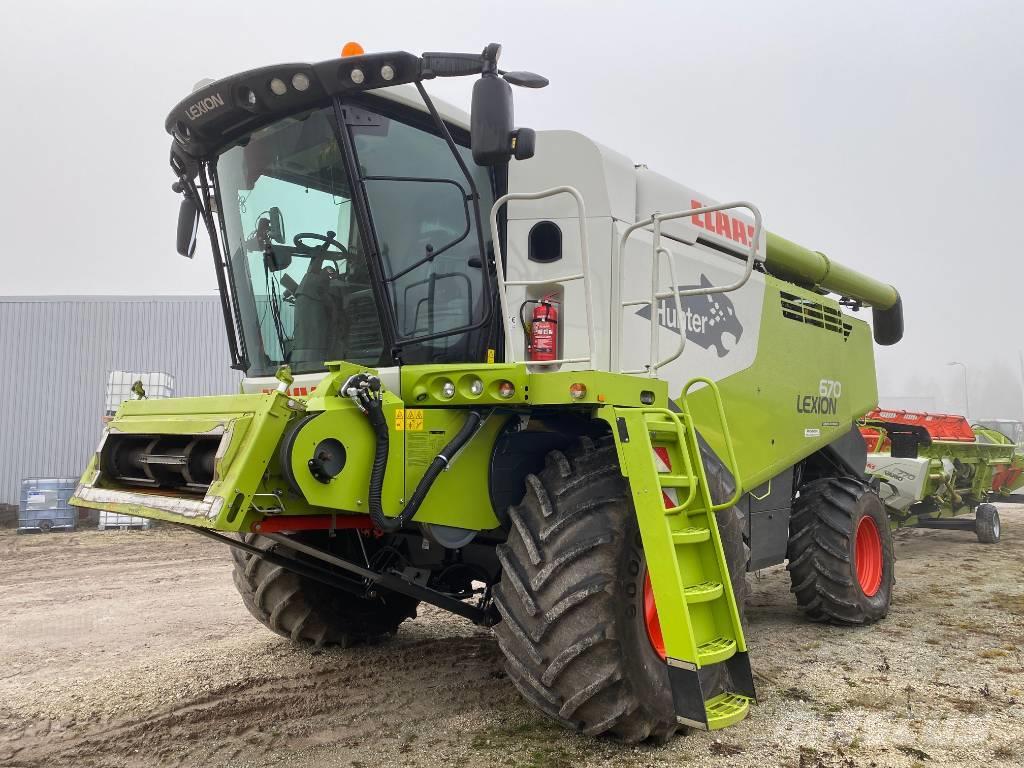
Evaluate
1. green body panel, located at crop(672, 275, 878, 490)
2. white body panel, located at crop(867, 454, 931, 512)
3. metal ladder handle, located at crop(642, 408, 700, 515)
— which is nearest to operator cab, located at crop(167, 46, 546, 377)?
metal ladder handle, located at crop(642, 408, 700, 515)

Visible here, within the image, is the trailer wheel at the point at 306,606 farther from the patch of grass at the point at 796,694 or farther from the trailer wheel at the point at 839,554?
the trailer wheel at the point at 839,554

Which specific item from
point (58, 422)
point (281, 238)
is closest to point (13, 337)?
point (58, 422)

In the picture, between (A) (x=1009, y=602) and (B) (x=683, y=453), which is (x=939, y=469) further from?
(B) (x=683, y=453)

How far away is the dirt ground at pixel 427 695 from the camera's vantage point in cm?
353

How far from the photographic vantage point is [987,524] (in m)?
11.2

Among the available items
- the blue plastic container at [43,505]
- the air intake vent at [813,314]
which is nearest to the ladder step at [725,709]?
the air intake vent at [813,314]

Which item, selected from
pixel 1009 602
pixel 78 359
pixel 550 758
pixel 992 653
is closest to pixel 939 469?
pixel 1009 602

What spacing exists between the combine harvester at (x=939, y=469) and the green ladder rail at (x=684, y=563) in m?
6.67

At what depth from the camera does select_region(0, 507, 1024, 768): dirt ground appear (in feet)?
11.6

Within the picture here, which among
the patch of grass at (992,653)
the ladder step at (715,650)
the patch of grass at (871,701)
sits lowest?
the patch of grass at (992,653)

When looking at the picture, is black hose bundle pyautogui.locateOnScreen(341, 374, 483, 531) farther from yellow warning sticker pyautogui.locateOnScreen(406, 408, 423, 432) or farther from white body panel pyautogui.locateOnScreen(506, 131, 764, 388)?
white body panel pyautogui.locateOnScreen(506, 131, 764, 388)

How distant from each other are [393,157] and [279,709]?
107 inches

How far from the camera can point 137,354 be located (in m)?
17.7

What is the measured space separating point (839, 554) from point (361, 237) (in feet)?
12.9
